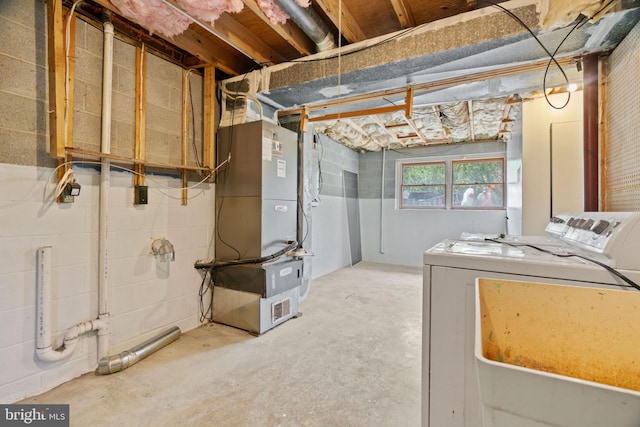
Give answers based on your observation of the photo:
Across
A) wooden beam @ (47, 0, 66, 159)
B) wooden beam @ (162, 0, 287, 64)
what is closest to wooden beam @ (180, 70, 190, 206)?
wooden beam @ (162, 0, 287, 64)

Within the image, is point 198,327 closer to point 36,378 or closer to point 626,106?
point 36,378

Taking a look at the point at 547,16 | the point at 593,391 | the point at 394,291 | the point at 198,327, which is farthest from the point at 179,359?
the point at 547,16

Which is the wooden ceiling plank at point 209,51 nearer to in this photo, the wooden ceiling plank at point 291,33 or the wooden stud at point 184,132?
the wooden stud at point 184,132

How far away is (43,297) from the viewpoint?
70.4 inches

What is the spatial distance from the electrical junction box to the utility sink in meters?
2.10

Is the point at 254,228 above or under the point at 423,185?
under

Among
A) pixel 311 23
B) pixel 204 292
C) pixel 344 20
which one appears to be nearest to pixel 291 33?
pixel 311 23

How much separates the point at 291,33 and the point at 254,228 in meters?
1.72

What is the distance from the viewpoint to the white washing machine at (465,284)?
115cm

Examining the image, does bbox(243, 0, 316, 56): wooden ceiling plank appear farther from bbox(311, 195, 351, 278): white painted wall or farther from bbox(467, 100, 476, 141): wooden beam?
bbox(311, 195, 351, 278): white painted wall

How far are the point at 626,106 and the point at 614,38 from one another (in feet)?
1.41

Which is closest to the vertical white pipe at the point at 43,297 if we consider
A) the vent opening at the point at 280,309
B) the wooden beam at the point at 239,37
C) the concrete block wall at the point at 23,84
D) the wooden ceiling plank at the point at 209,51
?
the concrete block wall at the point at 23,84

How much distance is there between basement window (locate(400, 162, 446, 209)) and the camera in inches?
233

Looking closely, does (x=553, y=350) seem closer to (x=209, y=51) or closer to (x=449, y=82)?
(x=449, y=82)
